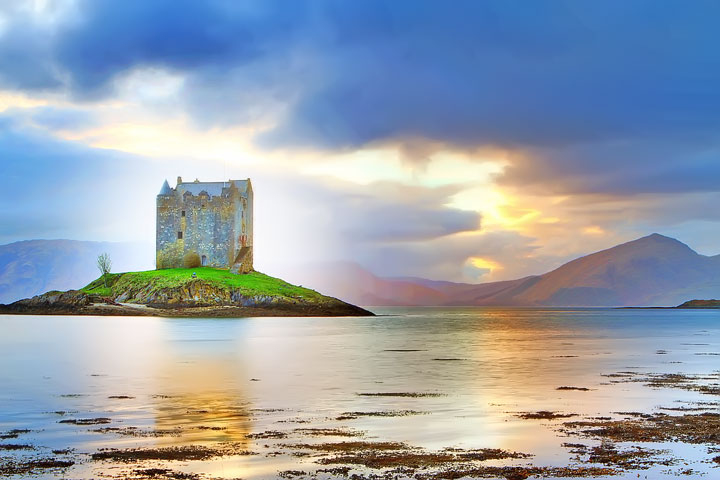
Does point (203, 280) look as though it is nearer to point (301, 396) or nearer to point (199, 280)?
point (199, 280)

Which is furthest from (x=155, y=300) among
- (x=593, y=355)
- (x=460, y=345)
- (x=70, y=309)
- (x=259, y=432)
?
(x=259, y=432)

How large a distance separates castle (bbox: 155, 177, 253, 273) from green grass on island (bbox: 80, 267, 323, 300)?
340 cm

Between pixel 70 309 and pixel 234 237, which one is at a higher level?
pixel 234 237

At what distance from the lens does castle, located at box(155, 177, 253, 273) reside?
140 meters

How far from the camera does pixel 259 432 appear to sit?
18031 mm

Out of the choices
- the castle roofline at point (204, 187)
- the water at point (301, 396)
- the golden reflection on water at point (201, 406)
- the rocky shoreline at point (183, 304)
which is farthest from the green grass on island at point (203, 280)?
the golden reflection on water at point (201, 406)

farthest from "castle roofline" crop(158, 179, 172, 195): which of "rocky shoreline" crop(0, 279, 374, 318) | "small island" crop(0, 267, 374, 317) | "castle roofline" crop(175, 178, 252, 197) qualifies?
"rocky shoreline" crop(0, 279, 374, 318)

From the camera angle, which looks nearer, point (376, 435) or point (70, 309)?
point (376, 435)

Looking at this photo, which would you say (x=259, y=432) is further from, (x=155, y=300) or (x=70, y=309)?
(x=70, y=309)

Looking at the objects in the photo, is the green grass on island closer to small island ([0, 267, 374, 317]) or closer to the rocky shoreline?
small island ([0, 267, 374, 317])

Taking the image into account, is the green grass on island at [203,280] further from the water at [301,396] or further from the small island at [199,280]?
the water at [301,396]

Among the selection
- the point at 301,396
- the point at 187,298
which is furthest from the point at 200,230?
the point at 301,396

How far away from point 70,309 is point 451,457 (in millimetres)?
121380

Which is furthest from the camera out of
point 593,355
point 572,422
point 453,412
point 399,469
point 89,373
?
point 593,355
